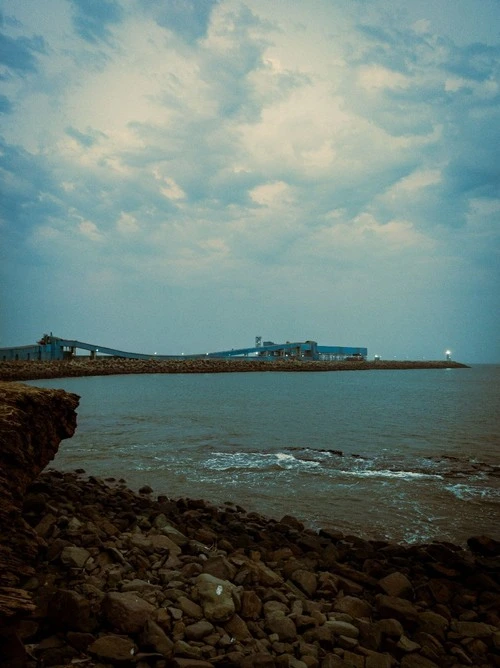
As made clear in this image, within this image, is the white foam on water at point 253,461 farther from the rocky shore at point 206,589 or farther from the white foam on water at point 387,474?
the rocky shore at point 206,589

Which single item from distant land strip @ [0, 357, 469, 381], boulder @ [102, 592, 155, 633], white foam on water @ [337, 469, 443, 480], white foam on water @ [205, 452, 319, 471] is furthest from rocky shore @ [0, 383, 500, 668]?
distant land strip @ [0, 357, 469, 381]

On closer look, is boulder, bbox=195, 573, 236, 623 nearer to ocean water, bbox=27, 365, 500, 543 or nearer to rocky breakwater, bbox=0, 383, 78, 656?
rocky breakwater, bbox=0, 383, 78, 656

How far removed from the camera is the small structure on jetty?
84.4 metres

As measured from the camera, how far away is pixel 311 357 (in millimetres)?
153375

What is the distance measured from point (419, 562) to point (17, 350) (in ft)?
287

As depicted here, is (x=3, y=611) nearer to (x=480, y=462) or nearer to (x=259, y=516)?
(x=259, y=516)

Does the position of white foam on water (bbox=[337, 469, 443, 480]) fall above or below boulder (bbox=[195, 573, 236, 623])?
below

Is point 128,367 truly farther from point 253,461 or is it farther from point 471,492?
point 471,492

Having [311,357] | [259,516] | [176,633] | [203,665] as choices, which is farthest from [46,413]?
[311,357]

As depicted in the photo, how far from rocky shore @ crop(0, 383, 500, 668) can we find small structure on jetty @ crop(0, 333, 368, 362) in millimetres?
78264

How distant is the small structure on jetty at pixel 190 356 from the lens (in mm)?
84438

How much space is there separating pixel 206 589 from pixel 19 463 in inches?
117

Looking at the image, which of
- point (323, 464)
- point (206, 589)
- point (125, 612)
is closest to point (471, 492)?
point (323, 464)

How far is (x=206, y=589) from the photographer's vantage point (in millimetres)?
5082
